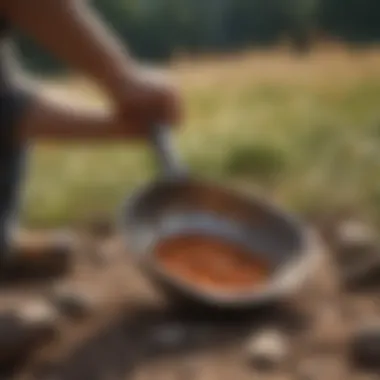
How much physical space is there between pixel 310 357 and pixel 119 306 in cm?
14

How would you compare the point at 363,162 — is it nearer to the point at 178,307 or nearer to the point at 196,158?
the point at 196,158

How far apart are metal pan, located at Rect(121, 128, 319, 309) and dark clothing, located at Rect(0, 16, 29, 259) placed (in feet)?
0.28

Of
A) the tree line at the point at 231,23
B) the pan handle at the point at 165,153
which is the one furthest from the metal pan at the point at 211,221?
the tree line at the point at 231,23

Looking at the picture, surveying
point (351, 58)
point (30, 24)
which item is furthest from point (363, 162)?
point (30, 24)

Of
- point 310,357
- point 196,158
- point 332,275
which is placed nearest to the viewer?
point 310,357

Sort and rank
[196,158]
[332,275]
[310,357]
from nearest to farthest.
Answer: [310,357], [332,275], [196,158]

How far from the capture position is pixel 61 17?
680 millimetres

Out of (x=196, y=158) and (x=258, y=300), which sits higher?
(x=196, y=158)

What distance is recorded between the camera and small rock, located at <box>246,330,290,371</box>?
648 millimetres

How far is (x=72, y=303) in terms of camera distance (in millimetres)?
706

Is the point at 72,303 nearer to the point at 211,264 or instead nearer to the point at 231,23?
the point at 211,264

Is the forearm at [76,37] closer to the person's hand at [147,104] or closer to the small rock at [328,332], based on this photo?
the person's hand at [147,104]

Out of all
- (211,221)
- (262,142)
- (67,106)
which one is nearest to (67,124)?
(67,106)

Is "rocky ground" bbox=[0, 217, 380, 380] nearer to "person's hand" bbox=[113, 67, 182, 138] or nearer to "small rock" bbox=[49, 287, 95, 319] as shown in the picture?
"small rock" bbox=[49, 287, 95, 319]
